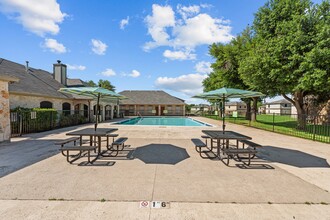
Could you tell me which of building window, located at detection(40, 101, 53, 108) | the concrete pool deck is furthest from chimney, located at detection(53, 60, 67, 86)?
the concrete pool deck

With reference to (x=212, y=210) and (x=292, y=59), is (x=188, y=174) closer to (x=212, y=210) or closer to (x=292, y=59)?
(x=212, y=210)

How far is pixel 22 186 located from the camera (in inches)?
150

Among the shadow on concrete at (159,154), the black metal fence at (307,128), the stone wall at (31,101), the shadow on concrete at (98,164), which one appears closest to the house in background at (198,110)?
the black metal fence at (307,128)

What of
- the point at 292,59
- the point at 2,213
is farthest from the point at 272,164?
the point at 292,59

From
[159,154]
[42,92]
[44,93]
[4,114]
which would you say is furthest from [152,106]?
[159,154]

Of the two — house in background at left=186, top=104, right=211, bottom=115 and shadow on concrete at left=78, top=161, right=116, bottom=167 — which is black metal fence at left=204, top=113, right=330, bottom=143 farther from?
house in background at left=186, top=104, right=211, bottom=115

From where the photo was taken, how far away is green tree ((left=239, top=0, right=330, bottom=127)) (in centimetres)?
1086

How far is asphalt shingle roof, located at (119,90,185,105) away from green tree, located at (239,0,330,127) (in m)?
24.7

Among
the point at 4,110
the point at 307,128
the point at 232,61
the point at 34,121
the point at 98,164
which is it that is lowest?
the point at 98,164

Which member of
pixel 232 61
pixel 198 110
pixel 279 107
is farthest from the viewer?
pixel 279 107

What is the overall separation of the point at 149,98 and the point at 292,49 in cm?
3094

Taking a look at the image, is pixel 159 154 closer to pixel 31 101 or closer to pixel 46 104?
pixel 31 101

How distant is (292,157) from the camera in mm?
6426

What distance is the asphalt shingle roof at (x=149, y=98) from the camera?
38.2m
